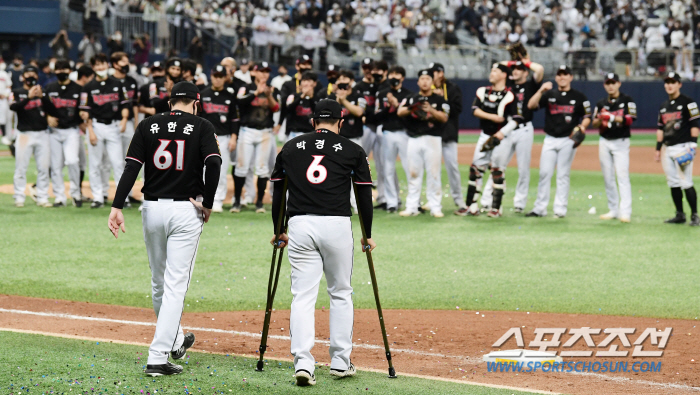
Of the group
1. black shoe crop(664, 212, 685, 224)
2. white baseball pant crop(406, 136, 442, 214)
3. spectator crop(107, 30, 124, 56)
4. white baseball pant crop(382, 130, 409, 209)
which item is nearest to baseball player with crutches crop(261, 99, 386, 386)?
white baseball pant crop(406, 136, 442, 214)

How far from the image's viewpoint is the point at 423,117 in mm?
13336

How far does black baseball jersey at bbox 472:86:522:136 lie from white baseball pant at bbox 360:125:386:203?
6.30ft

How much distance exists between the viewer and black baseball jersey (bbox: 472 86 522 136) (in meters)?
13.4

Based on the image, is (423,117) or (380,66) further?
(380,66)

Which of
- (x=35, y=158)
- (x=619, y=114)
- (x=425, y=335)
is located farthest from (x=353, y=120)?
(x=425, y=335)

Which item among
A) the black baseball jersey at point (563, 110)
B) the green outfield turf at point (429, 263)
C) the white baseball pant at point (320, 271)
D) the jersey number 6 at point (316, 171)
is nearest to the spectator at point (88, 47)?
the green outfield turf at point (429, 263)

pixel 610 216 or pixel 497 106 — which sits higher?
pixel 497 106

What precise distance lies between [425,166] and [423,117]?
936mm

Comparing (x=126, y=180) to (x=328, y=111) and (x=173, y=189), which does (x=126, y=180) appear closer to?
(x=173, y=189)

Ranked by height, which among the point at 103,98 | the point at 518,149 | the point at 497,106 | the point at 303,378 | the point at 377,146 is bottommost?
the point at 303,378

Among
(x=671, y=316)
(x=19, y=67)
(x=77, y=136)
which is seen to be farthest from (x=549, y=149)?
(x=19, y=67)

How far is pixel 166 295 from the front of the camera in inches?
229

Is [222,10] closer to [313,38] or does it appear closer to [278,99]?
[313,38]

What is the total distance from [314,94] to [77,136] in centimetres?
397
